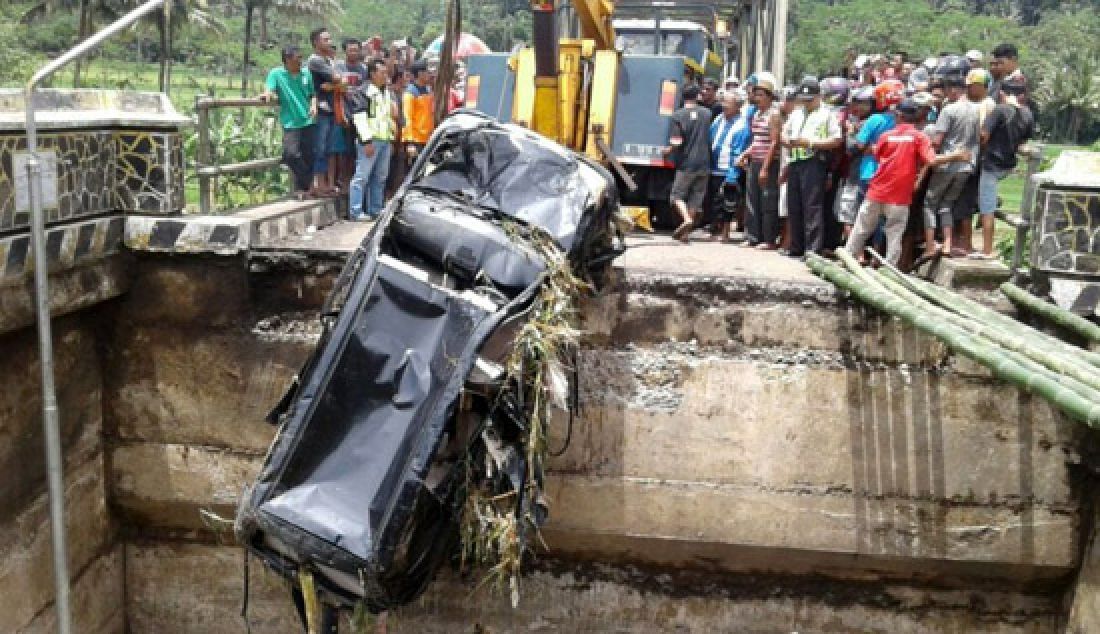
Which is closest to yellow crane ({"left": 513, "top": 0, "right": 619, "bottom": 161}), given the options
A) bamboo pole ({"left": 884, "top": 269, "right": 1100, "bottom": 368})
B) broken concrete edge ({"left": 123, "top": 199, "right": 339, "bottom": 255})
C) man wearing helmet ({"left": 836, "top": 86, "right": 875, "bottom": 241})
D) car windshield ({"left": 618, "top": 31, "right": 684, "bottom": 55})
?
man wearing helmet ({"left": 836, "top": 86, "right": 875, "bottom": 241})

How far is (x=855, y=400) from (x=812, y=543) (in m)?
0.77

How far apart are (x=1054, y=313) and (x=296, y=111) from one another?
511 cm

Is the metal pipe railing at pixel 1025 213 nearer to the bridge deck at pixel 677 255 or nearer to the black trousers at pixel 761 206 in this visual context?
the bridge deck at pixel 677 255

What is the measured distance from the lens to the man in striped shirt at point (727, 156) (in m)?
7.42

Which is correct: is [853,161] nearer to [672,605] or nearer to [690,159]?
[690,159]

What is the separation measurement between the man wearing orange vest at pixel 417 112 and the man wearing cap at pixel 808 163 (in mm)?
2832

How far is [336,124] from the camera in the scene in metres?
7.34

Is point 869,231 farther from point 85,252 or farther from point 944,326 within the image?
point 85,252

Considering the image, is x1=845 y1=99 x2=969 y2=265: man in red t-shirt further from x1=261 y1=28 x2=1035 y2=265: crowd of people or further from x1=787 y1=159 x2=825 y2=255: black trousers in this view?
x1=787 y1=159 x2=825 y2=255: black trousers

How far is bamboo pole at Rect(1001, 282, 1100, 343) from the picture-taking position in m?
4.34

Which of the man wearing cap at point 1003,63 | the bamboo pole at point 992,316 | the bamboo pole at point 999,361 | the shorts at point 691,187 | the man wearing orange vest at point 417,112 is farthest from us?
the man wearing orange vest at point 417,112

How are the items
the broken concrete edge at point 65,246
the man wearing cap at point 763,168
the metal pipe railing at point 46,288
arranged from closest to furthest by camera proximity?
the metal pipe railing at point 46,288, the broken concrete edge at point 65,246, the man wearing cap at point 763,168

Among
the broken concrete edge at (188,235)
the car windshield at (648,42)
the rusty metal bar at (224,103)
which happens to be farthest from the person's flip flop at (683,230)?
the car windshield at (648,42)

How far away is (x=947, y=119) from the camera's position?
19.0 feet
